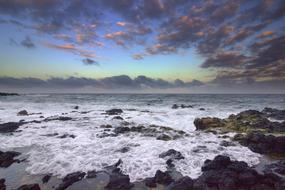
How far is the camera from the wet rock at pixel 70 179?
695cm

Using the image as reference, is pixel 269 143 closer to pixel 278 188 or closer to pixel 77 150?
pixel 278 188

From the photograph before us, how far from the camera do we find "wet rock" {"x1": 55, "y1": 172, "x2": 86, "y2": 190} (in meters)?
6.95

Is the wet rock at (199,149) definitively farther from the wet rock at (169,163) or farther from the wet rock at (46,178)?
the wet rock at (46,178)

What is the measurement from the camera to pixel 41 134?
48.2 ft

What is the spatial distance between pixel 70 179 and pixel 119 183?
7.01 ft

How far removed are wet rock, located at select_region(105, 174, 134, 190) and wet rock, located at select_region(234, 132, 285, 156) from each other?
27.7ft

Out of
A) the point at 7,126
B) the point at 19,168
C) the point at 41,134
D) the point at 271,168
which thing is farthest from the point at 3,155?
the point at 271,168

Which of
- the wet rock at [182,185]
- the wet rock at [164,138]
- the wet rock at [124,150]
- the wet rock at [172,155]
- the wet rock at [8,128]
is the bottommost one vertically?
the wet rock at [8,128]

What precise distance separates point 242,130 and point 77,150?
46.4ft

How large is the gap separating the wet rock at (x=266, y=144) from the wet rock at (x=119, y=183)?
8.44 metres

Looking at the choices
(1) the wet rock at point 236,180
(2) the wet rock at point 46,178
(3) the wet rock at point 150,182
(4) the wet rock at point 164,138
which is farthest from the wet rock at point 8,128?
(1) the wet rock at point 236,180

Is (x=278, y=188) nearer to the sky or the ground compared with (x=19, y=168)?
nearer to the sky

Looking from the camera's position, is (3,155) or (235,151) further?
(235,151)

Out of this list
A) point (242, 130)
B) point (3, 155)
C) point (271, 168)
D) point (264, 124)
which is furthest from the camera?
point (264, 124)
